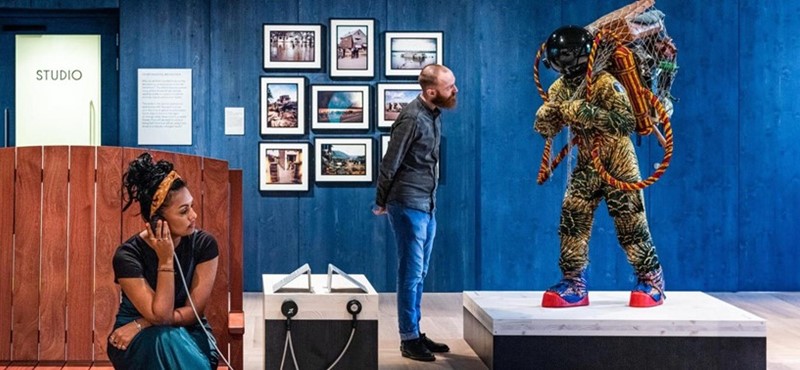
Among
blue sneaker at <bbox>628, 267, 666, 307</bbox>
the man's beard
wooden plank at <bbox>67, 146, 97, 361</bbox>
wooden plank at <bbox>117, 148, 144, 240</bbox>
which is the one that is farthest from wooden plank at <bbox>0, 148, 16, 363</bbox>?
blue sneaker at <bbox>628, 267, 666, 307</bbox>

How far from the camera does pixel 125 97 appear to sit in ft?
26.2

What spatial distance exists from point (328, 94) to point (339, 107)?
128 millimetres

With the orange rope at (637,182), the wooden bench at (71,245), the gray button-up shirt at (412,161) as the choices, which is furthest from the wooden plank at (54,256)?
the orange rope at (637,182)

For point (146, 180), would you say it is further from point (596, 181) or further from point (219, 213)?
point (596, 181)

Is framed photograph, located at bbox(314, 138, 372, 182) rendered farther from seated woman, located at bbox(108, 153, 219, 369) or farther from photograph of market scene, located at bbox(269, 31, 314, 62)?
seated woman, located at bbox(108, 153, 219, 369)

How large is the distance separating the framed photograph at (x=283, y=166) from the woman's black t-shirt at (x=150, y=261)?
5.08 meters

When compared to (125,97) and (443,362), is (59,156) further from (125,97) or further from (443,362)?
(125,97)

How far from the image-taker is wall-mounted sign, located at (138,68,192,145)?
7965mm

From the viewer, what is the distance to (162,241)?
9.18 ft

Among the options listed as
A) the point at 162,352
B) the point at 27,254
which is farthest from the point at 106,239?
the point at 162,352

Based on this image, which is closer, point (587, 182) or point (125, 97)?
point (587, 182)

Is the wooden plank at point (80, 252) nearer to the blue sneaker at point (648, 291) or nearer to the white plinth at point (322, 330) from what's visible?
the white plinth at point (322, 330)

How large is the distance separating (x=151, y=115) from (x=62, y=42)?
2.88 feet

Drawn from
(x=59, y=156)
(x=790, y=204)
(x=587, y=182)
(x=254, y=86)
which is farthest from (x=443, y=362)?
(x=790, y=204)
